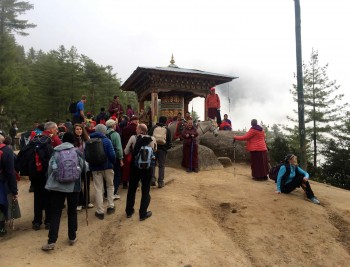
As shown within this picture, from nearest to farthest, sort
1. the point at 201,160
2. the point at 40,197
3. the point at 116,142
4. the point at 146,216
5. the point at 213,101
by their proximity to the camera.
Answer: the point at 40,197 → the point at 146,216 → the point at 116,142 → the point at 201,160 → the point at 213,101

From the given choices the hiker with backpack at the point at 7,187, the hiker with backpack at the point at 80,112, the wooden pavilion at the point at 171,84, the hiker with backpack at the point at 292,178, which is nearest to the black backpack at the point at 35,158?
the hiker with backpack at the point at 7,187

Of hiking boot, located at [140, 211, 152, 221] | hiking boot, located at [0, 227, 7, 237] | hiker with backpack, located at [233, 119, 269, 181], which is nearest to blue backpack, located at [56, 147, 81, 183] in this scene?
hiking boot, located at [140, 211, 152, 221]

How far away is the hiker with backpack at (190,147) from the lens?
35.8ft

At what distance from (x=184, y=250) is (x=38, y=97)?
30.8 meters

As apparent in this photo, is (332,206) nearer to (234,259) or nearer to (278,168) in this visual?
(278,168)

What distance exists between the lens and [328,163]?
17.4 m

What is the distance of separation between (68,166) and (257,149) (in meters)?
6.55

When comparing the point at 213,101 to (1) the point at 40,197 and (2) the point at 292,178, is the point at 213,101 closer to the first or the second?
(2) the point at 292,178

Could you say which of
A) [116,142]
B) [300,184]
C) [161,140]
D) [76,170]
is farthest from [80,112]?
[300,184]

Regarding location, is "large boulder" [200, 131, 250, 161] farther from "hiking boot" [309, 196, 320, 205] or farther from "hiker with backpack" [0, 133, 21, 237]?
"hiker with backpack" [0, 133, 21, 237]

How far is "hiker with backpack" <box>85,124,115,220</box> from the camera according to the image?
21.4 ft

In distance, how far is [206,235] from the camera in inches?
245

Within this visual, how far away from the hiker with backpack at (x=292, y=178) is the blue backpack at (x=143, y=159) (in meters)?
4.02

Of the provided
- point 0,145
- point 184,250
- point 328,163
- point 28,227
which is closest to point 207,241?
point 184,250
